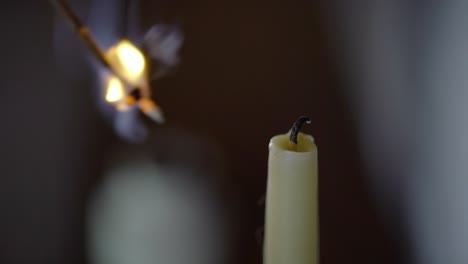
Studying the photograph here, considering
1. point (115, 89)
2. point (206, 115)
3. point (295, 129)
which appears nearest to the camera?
point (295, 129)

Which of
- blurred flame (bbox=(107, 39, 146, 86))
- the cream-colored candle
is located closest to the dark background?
blurred flame (bbox=(107, 39, 146, 86))

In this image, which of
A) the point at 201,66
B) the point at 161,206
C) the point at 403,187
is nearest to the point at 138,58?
the point at 201,66

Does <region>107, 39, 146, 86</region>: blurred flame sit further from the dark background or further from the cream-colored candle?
the cream-colored candle

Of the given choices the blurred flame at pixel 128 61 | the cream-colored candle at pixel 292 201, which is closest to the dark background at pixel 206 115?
the blurred flame at pixel 128 61

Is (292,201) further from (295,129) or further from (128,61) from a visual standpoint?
(128,61)

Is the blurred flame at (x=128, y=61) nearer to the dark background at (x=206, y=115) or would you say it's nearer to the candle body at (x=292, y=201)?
the dark background at (x=206, y=115)

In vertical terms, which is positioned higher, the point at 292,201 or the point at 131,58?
the point at 131,58

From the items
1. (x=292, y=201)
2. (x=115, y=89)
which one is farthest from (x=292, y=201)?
(x=115, y=89)
